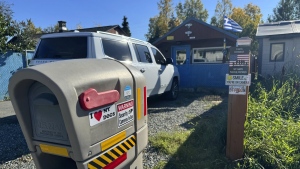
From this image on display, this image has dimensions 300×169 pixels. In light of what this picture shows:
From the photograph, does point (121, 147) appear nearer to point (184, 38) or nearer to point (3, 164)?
point (3, 164)

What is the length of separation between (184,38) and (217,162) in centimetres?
1012

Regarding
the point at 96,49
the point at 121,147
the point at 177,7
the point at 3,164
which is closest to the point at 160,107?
the point at 96,49

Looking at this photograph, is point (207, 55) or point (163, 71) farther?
point (207, 55)

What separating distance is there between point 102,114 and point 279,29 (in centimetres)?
1155

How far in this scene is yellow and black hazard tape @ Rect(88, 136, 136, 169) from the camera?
5.39ft

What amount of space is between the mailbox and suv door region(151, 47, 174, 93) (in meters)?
5.00

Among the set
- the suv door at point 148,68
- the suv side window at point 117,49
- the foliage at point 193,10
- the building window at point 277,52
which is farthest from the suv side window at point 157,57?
the foliage at point 193,10

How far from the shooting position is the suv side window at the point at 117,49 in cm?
466

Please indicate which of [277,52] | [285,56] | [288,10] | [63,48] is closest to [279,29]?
Result: [277,52]

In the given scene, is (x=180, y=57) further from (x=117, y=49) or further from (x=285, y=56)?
(x=117, y=49)

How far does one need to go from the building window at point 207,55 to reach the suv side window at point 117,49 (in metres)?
7.63

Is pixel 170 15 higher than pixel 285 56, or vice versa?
pixel 170 15

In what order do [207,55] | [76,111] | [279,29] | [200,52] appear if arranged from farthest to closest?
[200,52]
[207,55]
[279,29]
[76,111]

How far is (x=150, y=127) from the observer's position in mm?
5066
